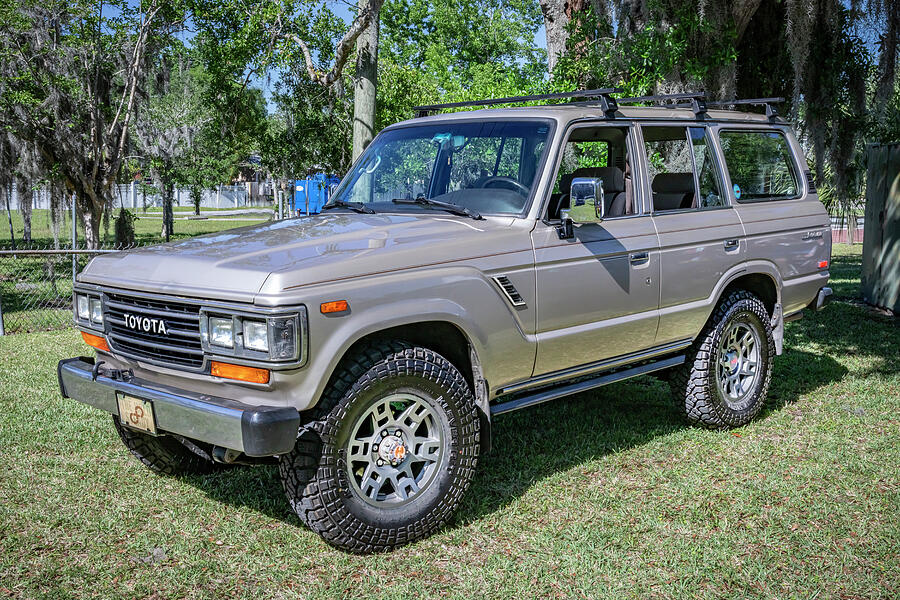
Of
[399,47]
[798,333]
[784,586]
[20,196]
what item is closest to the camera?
[784,586]

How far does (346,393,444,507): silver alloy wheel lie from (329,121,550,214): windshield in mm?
1301

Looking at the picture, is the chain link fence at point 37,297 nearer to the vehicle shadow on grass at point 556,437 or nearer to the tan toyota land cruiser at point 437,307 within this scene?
the vehicle shadow on grass at point 556,437

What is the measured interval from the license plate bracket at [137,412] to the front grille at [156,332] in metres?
0.21

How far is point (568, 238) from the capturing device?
4645 millimetres

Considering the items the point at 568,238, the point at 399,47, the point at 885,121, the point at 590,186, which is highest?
the point at 399,47

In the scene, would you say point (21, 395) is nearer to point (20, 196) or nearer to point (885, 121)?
point (885, 121)

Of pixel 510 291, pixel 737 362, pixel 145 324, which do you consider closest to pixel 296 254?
pixel 145 324

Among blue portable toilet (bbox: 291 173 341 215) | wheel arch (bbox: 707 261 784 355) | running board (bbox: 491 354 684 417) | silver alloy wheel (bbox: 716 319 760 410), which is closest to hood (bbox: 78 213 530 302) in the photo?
running board (bbox: 491 354 684 417)

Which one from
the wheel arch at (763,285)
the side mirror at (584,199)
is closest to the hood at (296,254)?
the side mirror at (584,199)

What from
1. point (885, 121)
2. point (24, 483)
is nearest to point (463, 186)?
point (24, 483)

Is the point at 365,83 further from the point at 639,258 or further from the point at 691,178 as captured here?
the point at 639,258

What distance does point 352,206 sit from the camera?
5117 millimetres

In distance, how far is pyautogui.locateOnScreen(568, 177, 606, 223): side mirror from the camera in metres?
4.49

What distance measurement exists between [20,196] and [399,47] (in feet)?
93.8
